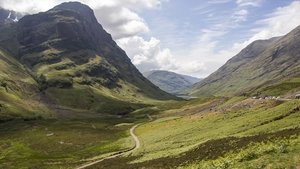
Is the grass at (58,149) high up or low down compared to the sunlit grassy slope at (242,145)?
up

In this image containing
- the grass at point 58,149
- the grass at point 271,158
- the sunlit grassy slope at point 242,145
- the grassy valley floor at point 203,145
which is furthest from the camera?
the grass at point 58,149

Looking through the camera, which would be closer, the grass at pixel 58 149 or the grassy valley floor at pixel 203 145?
the grassy valley floor at pixel 203 145

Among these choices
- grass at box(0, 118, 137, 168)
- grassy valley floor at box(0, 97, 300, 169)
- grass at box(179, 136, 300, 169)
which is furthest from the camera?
grass at box(0, 118, 137, 168)

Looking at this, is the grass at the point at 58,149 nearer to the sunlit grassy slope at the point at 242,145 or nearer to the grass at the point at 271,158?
the sunlit grassy slope at the point at 242,145

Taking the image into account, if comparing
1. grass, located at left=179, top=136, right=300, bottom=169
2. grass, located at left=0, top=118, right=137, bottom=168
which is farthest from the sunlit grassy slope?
grass, located at left=0, top=118, right=137, bottom=168

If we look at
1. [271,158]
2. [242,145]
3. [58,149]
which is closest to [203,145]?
[242,145]

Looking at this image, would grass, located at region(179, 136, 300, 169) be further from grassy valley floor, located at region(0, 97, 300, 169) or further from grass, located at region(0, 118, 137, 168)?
grass, located at region(0, 118, 137, 168)

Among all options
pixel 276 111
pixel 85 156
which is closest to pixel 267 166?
pixel 276 111

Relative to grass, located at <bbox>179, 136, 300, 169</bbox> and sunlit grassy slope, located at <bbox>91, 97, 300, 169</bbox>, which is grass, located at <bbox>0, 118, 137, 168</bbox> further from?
grass, located at <bbox>179, 136, 300, 169</bbox>

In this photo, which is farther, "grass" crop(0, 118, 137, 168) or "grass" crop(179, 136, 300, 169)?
"grass" crop(0, 118, 137, 168)

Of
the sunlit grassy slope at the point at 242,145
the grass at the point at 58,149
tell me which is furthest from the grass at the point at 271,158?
the grass at the point at 58,149

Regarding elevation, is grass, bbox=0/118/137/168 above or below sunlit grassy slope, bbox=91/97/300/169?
above

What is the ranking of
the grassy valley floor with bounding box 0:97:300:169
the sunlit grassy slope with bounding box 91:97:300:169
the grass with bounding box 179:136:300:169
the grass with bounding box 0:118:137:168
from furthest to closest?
1. the grass with bounding box 0:118:137:168
2. the grassy valley floor with bounding box 0:97:300:169
3. the sunlit grassy slope with bounding box 91:97:300:169
4. the grass with bounding box 179:136:300:169

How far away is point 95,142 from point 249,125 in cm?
7241
